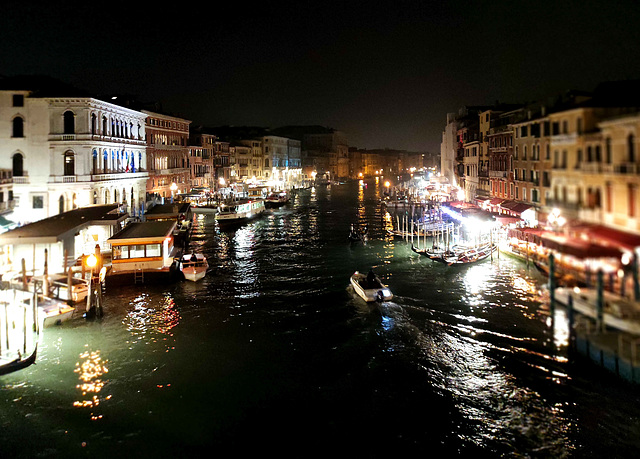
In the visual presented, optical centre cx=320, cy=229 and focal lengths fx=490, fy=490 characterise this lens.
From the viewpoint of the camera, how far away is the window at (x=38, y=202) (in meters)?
29.4

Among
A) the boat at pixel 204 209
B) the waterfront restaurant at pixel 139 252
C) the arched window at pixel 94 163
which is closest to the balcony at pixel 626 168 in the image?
the waterfront restaurant at pixel 139 252

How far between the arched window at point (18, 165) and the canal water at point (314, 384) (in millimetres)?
14317

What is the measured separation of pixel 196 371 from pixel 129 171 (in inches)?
1083

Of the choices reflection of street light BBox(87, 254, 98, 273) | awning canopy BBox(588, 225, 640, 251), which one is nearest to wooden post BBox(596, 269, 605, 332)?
awning canopy BBox(588, 225, 640, 251)

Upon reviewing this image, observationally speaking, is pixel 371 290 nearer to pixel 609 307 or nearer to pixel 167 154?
pixel 609 307

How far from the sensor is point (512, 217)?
14.6ft

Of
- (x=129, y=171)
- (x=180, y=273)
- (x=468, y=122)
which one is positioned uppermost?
(x=468, y=122)

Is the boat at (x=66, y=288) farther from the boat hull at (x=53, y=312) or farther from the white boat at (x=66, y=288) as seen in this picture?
the boat hull at (x=53, y=312)

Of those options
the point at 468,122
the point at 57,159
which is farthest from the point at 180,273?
the point at 468,122

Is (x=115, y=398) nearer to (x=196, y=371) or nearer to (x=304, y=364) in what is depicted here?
(x=196, y=371)

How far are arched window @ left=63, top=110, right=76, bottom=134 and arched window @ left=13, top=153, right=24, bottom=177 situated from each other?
10.1ft

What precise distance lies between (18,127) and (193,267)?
1541cm

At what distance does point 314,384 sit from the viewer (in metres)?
13.1

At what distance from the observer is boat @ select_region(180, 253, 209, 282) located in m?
23.3
